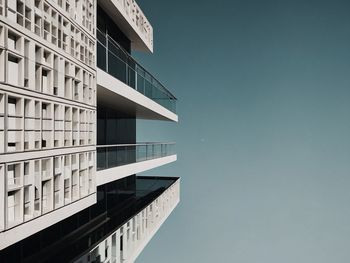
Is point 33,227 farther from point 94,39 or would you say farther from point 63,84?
point 94,39

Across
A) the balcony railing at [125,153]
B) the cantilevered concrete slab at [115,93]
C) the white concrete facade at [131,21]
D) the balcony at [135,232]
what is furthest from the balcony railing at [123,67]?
the balcony at [135,232]

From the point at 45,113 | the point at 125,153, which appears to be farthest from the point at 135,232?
the point at 45,113

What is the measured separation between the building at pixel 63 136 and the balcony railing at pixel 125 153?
0.15 feet

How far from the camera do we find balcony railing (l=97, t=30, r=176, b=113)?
11475 mm

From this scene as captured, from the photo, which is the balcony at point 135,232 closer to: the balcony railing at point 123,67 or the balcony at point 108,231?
the balcony at point 108,231

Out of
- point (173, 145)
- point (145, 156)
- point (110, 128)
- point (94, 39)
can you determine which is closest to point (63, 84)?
point (94, 39)

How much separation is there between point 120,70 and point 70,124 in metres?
4.60

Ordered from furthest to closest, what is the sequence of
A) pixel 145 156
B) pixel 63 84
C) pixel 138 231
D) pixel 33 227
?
pixel 145 156
pixel 138 231
pixel 63 84
pixel 33 227

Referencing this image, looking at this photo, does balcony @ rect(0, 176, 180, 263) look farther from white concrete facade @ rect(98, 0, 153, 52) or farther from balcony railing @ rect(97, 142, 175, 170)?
white concrete facade @ rect(98, 0, 153, 52)

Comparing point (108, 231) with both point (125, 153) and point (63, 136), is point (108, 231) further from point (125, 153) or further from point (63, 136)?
point (63, 136)

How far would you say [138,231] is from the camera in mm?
14531

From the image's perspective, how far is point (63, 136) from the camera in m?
8.62

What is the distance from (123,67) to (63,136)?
17.8ft

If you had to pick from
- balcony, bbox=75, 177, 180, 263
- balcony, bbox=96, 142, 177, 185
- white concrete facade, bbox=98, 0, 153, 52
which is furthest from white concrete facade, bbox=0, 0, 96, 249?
white concrete facade, bbox=98, 0, 153, 52
